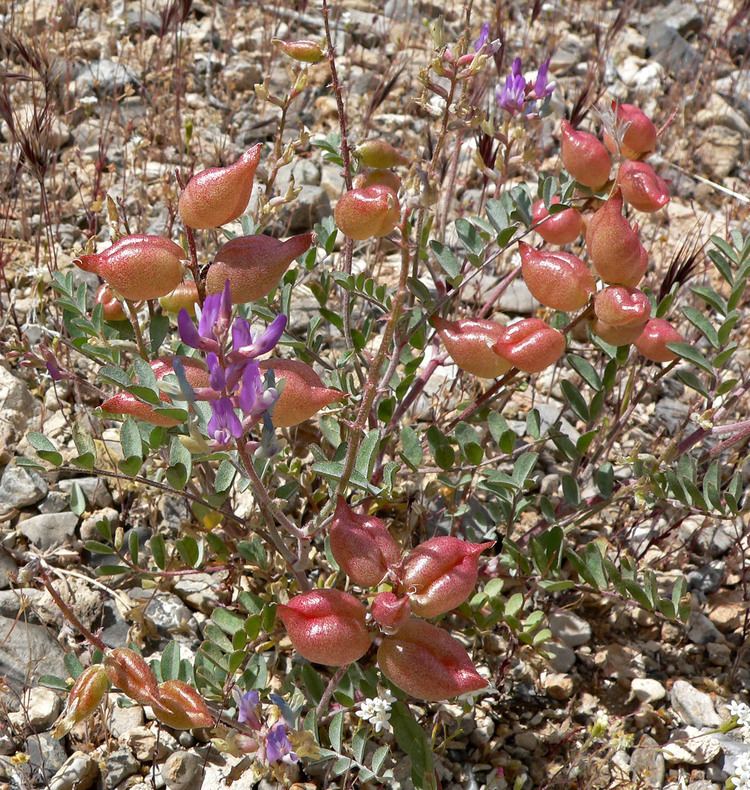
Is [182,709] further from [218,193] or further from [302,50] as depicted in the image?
[302,50]

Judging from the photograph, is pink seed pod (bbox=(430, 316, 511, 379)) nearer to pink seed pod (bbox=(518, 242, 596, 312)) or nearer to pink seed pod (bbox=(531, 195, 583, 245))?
pink seed pod (bbox=(518, 242, 596, 312))

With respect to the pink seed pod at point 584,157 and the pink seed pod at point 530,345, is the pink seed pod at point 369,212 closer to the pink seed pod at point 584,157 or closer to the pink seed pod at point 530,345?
the pink seed pod at point 530,345

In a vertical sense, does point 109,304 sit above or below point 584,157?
below

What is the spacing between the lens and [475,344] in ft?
6.38

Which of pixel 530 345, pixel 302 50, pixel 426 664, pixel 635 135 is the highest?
pixel 302 50

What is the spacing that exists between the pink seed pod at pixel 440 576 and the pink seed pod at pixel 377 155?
908 millimetres

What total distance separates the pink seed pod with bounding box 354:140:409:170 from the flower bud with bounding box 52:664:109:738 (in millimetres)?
1203

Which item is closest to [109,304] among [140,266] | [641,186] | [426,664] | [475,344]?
[140,266]

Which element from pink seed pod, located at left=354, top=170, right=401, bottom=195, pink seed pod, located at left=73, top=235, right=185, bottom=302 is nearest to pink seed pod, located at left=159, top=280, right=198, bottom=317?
A: pink seed pod, located at left=73, top=235, right=185, bottom=302

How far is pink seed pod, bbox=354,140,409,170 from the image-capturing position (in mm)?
2113

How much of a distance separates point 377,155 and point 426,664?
43.7 inches

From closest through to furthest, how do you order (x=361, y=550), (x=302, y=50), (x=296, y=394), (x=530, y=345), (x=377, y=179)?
(x=296, y=394) → (x=361, y=550) → (x=530, y=345) → (x=302, y=50) → (x=377, y=179)

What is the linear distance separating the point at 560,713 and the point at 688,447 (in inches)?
29.2

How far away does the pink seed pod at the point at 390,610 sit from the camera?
5.16ft
